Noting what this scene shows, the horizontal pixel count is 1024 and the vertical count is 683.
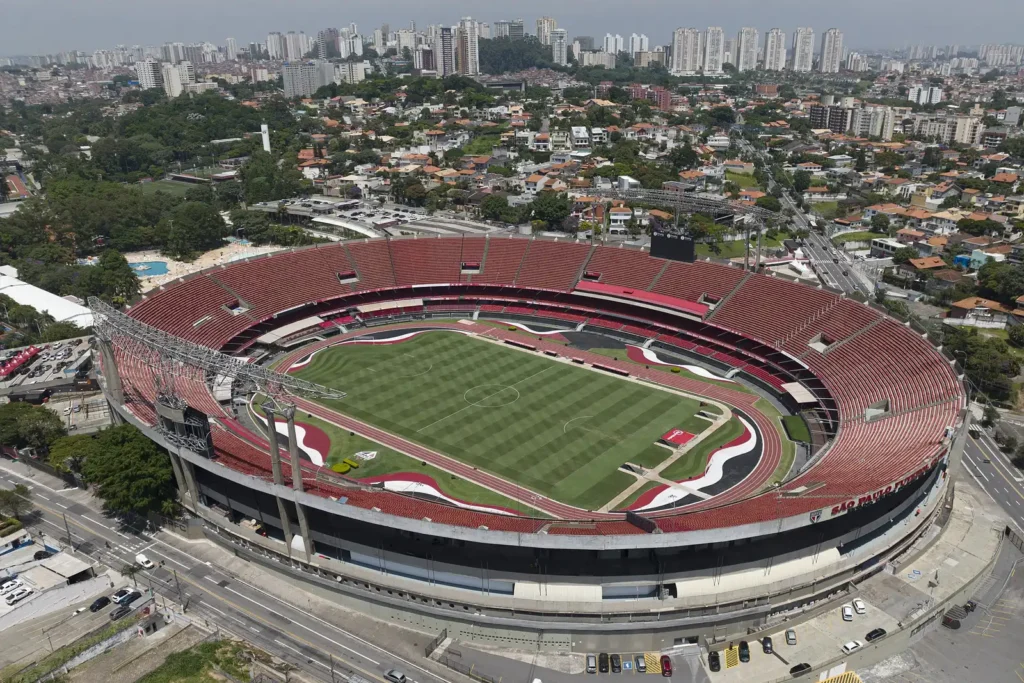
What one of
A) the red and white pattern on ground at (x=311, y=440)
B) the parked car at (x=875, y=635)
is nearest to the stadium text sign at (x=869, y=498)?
the parked car at (x=875, y=635)

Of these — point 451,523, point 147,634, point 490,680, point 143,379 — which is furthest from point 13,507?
point 490,680

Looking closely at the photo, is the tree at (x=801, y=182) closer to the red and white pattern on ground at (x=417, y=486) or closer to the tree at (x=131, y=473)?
the red and white pattern on ground at (x=417, y=486)

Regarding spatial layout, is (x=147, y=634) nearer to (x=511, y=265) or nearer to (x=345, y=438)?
(x=345, y=438)

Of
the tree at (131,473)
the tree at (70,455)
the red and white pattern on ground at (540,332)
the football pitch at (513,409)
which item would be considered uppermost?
the tree at (131,473)

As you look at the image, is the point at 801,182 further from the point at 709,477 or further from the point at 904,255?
the point at 709,477

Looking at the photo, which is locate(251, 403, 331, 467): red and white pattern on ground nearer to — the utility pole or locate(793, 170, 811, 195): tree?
the utility pole

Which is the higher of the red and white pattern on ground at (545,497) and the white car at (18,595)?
the red and white pattern on ground at (545,497)

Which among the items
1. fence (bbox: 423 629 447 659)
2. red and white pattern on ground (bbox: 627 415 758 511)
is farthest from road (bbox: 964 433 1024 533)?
fence (bbox: 423 629 447 659)
